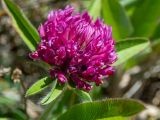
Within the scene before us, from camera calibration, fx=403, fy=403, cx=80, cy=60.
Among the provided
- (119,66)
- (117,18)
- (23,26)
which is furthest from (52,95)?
(119,66)

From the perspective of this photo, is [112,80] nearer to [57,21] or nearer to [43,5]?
[43,5]

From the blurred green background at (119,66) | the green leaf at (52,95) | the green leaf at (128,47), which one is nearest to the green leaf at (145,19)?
the blurred green background at (119,66)

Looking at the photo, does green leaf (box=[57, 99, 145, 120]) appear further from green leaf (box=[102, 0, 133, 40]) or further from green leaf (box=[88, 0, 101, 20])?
green leaf (box=[102, 0, 133, 40])

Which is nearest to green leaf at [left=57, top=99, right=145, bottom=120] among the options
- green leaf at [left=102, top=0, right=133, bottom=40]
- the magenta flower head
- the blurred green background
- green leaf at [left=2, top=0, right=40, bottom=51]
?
the magenta flower head

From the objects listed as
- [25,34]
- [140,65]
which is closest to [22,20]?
[25,34]

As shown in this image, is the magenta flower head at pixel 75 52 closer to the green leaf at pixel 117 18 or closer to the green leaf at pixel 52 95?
the green leaf at pixel 52 95

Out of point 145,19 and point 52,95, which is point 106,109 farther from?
point 145,19
